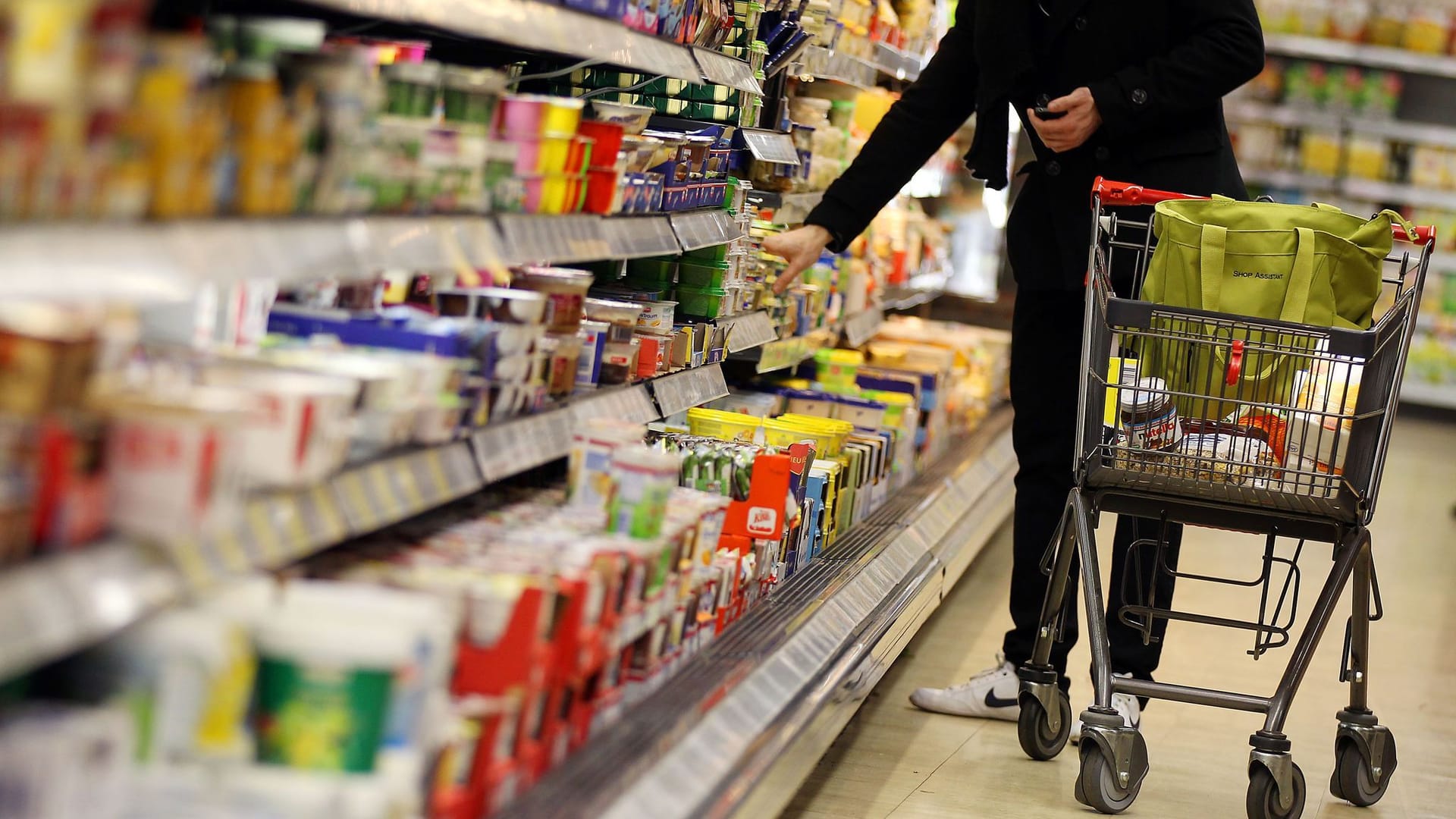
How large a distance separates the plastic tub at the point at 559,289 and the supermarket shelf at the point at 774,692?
52 cm

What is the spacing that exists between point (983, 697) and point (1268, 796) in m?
0.73

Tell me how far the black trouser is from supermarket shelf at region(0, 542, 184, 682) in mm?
2242

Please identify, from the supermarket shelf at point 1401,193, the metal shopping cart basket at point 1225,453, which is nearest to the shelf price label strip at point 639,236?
the metal shopping cart basket at point 1225,453

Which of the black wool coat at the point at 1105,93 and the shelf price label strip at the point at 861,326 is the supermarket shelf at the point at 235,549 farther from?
the shelf price label strip at the point at 861,326

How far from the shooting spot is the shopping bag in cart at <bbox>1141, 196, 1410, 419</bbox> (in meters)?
2.71

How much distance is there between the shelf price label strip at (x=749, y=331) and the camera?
325 cm

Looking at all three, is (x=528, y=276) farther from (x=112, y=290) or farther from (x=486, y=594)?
(x=112, y=290)

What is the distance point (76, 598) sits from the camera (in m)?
1.19

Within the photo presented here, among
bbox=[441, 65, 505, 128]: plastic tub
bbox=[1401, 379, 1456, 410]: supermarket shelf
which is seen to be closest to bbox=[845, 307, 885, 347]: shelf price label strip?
bbox=[441, 65, 505, 128]: plastic tub

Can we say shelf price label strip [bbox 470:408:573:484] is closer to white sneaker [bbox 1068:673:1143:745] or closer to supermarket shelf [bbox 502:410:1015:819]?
supermarket shelf [bbox 502:410:1015:819]

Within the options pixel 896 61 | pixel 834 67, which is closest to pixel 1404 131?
pixel 896 61

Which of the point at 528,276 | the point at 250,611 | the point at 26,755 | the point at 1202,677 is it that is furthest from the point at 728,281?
the point at 26,755

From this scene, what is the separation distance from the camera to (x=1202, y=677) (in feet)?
12.7

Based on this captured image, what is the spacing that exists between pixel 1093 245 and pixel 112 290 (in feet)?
6.15
